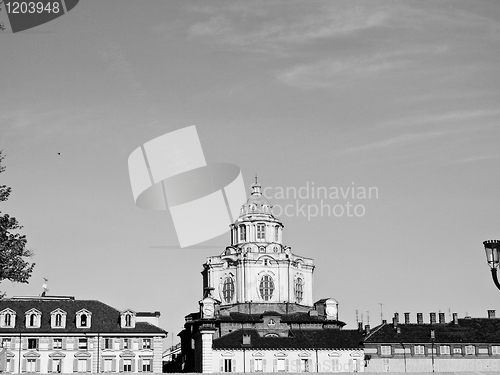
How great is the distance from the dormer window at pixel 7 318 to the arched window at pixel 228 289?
3590 cm

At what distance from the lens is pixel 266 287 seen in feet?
414

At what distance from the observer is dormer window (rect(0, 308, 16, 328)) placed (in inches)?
3841

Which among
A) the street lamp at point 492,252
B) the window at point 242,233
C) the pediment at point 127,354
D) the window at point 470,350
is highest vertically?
the window at point 242,233

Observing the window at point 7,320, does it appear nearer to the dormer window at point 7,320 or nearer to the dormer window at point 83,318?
the dormer window at point 7,320

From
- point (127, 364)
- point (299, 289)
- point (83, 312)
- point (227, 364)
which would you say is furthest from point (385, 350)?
point (83, 312)

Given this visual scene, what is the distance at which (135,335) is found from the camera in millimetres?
98500

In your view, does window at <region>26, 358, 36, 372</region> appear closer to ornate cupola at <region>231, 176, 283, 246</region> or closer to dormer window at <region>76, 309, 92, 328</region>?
dormer window at <region>76, 309, 92, 328</region>

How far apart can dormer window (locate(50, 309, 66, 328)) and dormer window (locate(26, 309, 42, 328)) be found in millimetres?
1388

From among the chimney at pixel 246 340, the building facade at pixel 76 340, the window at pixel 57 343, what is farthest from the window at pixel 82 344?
the chimney at pixel 246 340

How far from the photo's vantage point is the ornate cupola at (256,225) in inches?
5074

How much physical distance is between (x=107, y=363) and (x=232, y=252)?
34.5m

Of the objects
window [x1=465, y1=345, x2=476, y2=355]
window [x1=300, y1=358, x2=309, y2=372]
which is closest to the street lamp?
window [x1=300, y1=358, x2=309, y2=372]

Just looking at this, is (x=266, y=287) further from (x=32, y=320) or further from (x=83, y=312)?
(x=32, y=320)

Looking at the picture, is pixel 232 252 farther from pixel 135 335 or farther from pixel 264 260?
pixel 135 335
